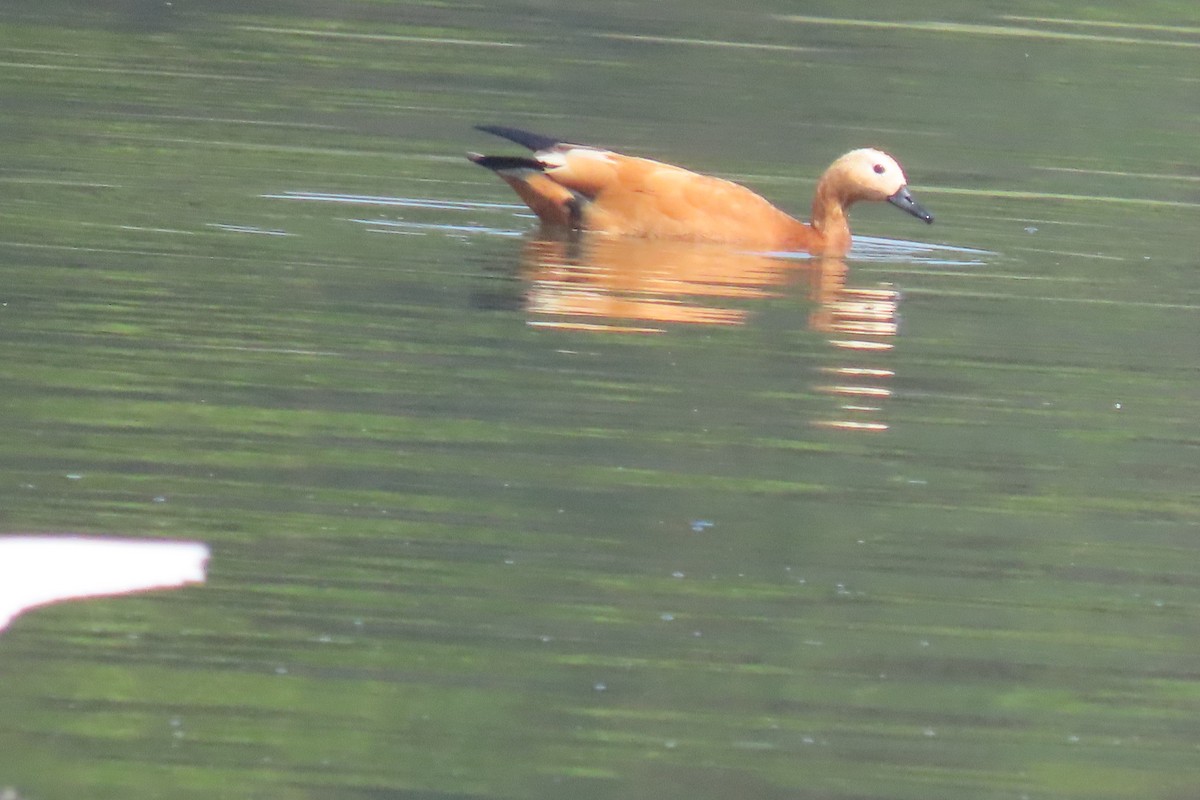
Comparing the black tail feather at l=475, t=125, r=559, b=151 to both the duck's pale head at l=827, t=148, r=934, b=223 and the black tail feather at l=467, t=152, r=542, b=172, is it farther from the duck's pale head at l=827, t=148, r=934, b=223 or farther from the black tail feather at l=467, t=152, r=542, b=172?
the duck's pale head at l=827, t=148, r=934, b=223

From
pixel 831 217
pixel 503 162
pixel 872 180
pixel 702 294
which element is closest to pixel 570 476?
pixel 702 294

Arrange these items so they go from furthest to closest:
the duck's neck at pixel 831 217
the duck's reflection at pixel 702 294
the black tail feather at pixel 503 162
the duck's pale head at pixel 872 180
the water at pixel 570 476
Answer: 1. the duck's pale head at pixel 872 180
2. the duck's neck at pixel 831 217
3. the black tail feather at pixel 503 162
4. the duck's reflection at pixel 702 294
5. the water at pixel 570 476

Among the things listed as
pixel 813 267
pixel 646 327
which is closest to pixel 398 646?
pixel 646 327

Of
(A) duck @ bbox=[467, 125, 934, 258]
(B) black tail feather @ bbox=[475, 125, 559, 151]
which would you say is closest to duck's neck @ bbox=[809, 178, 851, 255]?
(A) duck @ bbox=[467, 125, 934, 258]

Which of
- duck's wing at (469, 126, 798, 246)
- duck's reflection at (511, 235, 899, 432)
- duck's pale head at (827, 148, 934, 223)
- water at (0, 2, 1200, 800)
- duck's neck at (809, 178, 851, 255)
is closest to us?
water at (0, 2, 1200, 800)

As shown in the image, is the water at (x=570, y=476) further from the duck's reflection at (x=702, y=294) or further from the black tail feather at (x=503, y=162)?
the black tail feather at (x=503, y=162)

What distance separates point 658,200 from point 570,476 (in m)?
4.97

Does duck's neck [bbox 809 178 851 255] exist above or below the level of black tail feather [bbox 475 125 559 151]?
below

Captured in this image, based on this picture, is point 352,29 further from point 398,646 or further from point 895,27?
point 398,646

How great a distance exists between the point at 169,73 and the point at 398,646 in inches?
444

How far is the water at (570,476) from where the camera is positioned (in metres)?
5.48

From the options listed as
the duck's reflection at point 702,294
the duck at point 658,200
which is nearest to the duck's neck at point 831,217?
the duck at point 658,200

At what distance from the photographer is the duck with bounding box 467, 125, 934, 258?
12164mm

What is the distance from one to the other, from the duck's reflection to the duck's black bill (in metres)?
0.69
